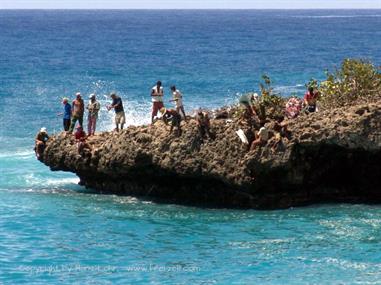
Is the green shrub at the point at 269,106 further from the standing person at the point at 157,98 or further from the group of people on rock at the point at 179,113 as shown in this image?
the standing person at the point at 157,98

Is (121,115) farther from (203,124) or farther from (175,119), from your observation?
(203,124)

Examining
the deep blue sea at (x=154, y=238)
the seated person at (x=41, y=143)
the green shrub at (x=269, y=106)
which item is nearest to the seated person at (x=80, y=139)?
the seated person at (x=41, y=143)

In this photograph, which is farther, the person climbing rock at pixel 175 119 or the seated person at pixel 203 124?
the person climbing rock at pixel 175 119

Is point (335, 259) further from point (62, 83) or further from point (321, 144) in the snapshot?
point (62, 83)

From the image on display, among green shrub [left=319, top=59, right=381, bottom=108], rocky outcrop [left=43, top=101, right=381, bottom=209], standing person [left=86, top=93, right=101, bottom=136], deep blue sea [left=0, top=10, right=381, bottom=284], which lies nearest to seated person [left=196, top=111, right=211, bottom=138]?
rocky outcrop [left=43, top=101, right=381, bottom=209]

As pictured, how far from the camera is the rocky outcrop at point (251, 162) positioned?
30.4m

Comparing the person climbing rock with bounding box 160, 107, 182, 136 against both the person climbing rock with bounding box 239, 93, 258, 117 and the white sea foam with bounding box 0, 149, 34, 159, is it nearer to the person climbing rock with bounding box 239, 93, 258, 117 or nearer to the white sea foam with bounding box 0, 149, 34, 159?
the person climbing rock with bounding box 239, 93, 258, 117

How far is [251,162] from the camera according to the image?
30.6 m

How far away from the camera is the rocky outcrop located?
99.6 feet

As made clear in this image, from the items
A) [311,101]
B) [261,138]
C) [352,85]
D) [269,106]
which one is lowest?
[261,138]

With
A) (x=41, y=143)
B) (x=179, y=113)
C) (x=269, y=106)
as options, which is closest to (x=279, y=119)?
(x=269, y=106)

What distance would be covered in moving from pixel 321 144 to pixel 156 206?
21.2 feet

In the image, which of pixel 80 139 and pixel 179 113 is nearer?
pixel 179 113

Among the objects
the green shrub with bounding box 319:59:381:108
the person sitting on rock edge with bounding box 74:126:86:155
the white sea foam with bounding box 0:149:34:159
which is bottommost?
the white sea foam with bounding box 0:149:34:159
